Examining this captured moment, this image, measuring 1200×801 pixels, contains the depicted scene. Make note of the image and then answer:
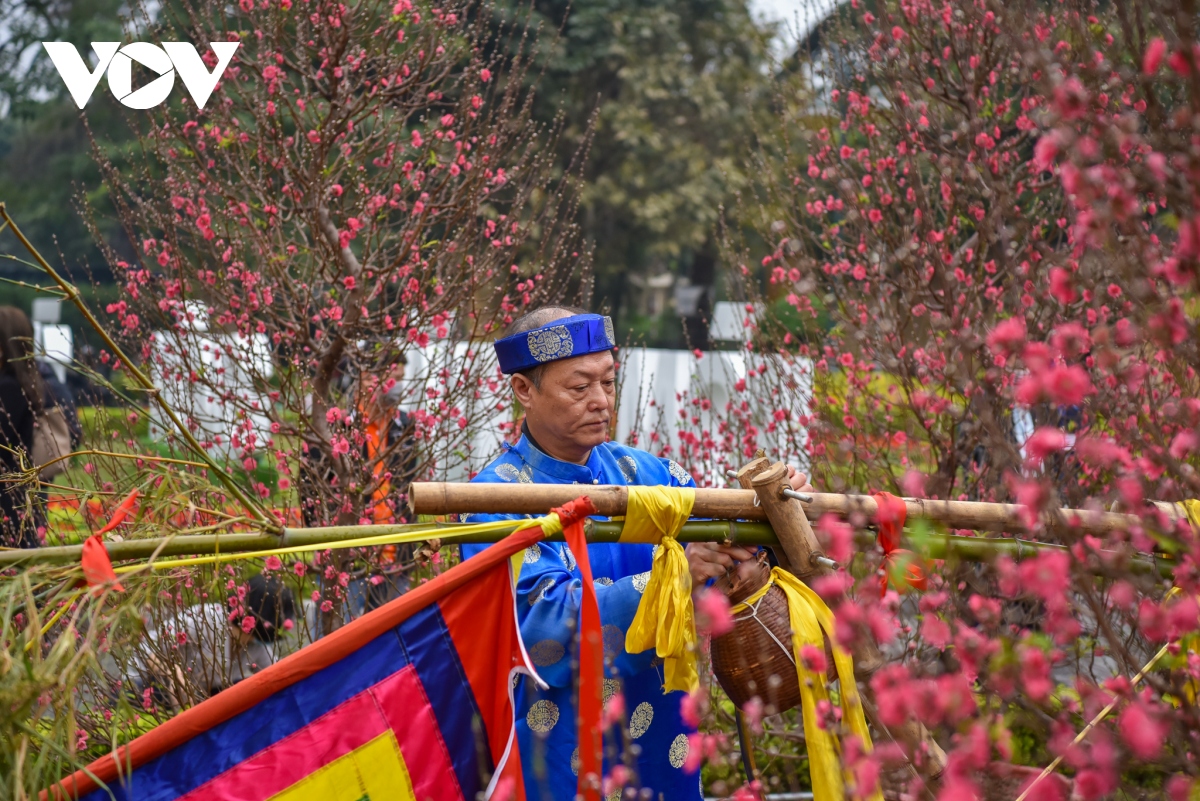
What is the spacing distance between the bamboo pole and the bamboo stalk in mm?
38

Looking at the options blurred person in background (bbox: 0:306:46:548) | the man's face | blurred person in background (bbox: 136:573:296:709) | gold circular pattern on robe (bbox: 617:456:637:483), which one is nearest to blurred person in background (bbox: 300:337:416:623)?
blurred person in background (bbox: 136:573:296:709)

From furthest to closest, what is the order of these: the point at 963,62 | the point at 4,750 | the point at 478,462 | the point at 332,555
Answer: the point at 478,462, the point at 963,62, the point at 332,555, the point at 4,750

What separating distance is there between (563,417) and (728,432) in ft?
10.2

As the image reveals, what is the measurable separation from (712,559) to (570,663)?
15.3 inches

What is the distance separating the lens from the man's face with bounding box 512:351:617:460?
2795 mm

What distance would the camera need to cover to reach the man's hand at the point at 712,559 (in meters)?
2.43

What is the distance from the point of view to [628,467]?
3.07 m

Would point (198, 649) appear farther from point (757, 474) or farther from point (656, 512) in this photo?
point (757, 474)

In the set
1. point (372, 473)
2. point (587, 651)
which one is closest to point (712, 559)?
point (587, 651)

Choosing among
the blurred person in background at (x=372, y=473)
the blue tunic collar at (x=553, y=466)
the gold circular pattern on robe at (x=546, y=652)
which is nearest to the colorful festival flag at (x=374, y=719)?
the gold circular pattern on robe at (x=546, y=652)

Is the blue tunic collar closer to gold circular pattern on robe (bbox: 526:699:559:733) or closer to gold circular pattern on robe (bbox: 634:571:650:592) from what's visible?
gold circular pattern on robe (bbox: 634:571:650:592)

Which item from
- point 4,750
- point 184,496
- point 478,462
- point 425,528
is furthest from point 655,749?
point 478,462

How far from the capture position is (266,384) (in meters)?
4.69

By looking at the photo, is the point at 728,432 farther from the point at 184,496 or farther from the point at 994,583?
the point at 184,496
